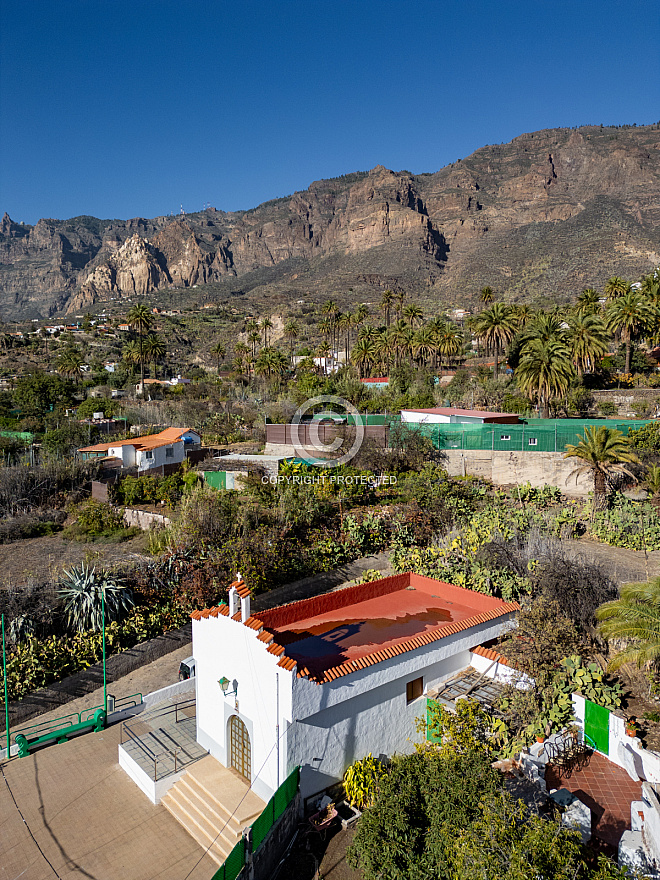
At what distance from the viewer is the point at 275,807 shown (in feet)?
23.5

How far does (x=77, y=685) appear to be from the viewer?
1123cm

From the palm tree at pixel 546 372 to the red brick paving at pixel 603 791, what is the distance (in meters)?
25.8

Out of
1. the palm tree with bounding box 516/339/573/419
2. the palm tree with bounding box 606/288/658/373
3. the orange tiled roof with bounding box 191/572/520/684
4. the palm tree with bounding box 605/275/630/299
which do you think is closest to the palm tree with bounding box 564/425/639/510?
the palm tree with bounding box 516/339/573/419

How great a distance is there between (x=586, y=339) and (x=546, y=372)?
668 cm

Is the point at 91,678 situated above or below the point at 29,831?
above

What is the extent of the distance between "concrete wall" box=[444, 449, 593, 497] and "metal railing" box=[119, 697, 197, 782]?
18.4 m

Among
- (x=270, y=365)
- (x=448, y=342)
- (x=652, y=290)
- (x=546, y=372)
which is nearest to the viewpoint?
(x=546, y=372)

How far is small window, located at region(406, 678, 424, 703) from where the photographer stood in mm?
9234

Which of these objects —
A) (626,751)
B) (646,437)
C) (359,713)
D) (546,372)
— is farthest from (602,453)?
(359,713)

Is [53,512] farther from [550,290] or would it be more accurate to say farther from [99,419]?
[550,290]

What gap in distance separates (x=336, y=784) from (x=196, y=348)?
79.4 meters

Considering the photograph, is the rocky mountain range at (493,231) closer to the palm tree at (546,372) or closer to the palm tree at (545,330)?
the palm tree at (545,330)

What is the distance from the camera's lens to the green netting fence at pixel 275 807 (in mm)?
6809

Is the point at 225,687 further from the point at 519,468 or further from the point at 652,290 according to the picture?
the point at 652,290
